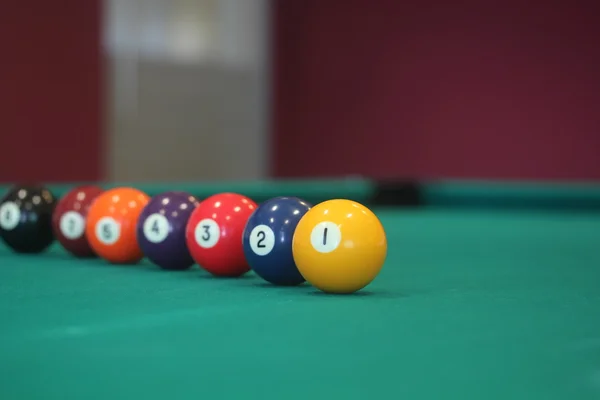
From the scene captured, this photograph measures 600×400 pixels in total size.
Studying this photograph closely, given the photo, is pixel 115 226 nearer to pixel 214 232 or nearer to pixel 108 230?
pixel 108 230

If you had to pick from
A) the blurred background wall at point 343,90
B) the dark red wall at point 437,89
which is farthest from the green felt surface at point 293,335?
the dark red wall at point 437,89

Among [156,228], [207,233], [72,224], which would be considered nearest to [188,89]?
[72,224]

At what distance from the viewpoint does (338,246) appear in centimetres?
250

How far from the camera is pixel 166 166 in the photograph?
37.6ft

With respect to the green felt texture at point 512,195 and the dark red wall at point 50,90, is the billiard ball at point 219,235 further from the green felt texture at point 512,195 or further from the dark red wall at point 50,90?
the dark red wall at point 50,90

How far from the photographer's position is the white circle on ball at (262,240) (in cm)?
267

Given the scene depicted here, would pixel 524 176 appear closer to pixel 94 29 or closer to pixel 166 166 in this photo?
pixel 166 166

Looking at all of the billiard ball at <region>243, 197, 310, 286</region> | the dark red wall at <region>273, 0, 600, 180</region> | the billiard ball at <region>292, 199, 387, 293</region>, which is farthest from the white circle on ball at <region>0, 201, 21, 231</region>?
the dark red wall at <region>273, 0, 600, 180</region>

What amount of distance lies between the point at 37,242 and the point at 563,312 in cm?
226

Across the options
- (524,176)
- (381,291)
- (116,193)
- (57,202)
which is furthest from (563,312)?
(524,176)

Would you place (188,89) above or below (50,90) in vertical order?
below

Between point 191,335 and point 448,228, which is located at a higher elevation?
point 191,335

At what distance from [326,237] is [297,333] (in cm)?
64

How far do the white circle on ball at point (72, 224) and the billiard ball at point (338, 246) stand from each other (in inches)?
46.4
